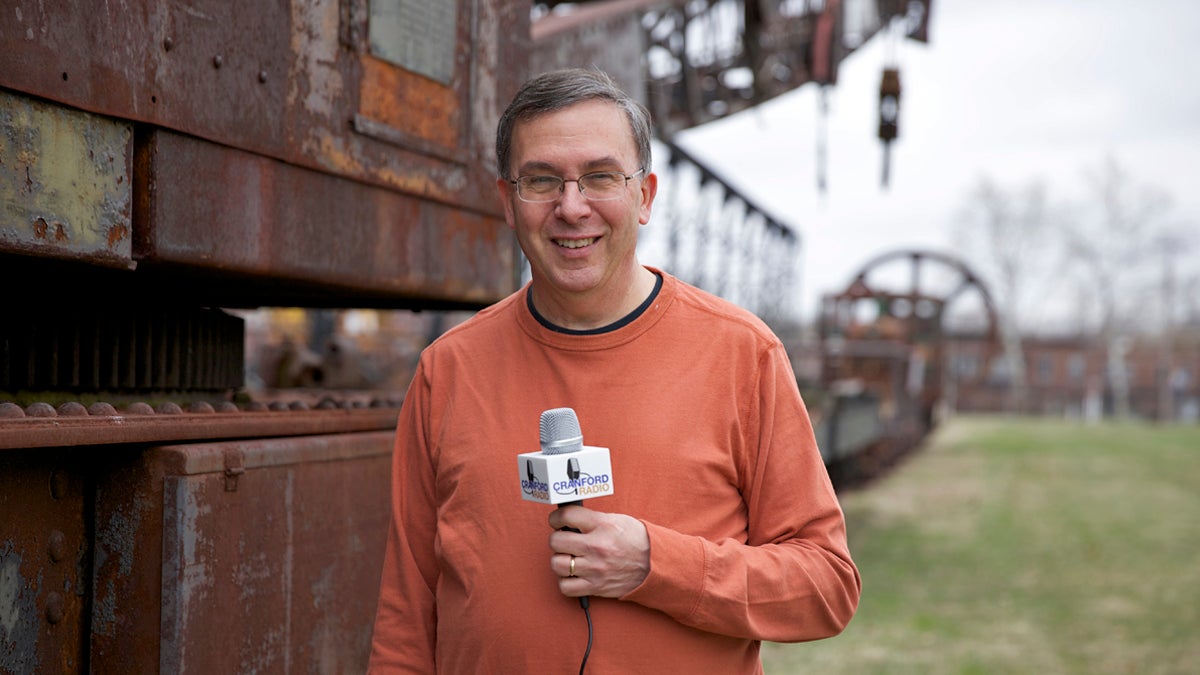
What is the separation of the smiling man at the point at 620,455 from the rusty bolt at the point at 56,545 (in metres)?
0.79

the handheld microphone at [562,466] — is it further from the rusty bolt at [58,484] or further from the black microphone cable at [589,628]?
the rusty bolt at [58,484]

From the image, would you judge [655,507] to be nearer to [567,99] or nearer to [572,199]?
[572,199]

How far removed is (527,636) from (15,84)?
1.49 meters

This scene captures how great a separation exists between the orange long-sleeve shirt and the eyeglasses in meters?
0.26

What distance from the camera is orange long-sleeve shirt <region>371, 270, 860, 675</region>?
83.2 inches

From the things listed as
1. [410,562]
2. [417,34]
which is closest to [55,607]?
[410,562]

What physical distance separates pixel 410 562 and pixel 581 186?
890mm

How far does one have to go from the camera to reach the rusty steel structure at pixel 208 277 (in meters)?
2.41

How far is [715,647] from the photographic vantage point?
7.17 feet

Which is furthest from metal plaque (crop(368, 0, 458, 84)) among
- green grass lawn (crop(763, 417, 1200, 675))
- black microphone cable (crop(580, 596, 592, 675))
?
green grass lawn (crop(763, 417, 1200, 675))

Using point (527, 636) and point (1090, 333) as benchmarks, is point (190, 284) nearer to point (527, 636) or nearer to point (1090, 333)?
point (527, 636)

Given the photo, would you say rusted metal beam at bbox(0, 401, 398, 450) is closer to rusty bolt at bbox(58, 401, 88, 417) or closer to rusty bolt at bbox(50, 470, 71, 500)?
rusty bolt at bbox(58, 401, 88, 417)

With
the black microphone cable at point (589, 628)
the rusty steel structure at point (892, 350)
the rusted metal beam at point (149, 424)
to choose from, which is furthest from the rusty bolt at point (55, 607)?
the rusty steel structure at point (892, 350)

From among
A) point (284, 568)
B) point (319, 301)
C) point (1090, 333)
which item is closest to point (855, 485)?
point (319, 301)
